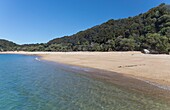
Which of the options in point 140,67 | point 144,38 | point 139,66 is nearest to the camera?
point 140,67

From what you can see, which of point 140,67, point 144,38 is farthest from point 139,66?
point 144,38

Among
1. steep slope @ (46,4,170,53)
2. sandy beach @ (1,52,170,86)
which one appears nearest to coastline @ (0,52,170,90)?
sandy beach @ (1,52,170,86)

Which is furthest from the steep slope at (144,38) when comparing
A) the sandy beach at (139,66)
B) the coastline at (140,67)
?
the coastline at (140,67)

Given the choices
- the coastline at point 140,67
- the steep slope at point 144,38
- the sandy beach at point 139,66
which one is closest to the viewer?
the coastline at point 140,67

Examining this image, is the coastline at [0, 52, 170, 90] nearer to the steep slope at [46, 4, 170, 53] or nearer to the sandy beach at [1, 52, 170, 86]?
the sandy beach at [1, 52, 170, 86]

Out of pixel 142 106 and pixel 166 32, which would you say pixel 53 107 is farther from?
pixel 166 32

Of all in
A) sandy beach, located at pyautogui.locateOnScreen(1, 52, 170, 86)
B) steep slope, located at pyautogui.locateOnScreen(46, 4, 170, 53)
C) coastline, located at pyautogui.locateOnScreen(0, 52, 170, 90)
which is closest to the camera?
coastline, located at pyautogui.locateOnScreen(0, 52, 170, 90)

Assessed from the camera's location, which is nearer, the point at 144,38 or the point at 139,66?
the point at 139,66

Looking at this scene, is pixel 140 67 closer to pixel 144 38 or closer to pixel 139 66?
pixel 139 66

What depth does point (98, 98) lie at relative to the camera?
1067 cm

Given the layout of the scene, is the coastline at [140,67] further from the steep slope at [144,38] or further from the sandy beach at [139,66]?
the steep slope at [144,38]

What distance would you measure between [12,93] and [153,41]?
60.5 meters

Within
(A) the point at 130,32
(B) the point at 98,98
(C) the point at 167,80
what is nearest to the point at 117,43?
(A) the point at 130,32

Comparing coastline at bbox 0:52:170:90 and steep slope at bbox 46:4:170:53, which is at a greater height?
steep slope at bbox 46:4:170:53
